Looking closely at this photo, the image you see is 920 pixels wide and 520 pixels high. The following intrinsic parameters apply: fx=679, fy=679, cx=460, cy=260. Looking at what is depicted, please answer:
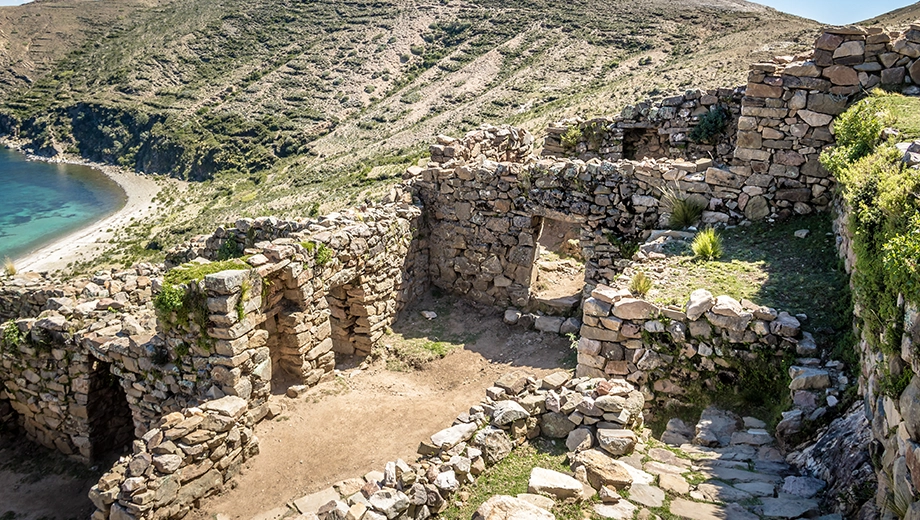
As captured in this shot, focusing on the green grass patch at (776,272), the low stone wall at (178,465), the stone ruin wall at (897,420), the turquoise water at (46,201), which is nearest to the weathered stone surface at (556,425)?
the green grass patch at (776,272)

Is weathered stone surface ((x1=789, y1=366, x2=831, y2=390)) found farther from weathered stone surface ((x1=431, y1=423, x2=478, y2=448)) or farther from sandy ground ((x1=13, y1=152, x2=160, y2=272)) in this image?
sandy ground ((x1=13, y1=152, x2=160, y2=272))

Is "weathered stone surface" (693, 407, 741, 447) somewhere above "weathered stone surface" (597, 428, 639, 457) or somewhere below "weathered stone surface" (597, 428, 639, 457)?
below

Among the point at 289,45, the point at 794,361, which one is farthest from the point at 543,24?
the point at 794,361

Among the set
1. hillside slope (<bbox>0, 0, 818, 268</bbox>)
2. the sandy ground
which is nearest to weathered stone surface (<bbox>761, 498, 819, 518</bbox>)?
hillside slope (<bbox>0, 0, 818, 268</bbox>)

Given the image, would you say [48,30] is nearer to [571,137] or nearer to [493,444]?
[571,137]

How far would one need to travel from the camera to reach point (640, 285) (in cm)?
862

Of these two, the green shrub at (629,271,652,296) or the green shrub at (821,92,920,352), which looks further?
the green shrub at (629,271,652,296)

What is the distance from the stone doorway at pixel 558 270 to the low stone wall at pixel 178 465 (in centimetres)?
598

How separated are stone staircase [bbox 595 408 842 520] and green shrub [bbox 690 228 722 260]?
305 cm

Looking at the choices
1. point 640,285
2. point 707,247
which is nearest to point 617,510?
point 640,285

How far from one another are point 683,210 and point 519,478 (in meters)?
6.36

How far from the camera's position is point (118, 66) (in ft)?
232

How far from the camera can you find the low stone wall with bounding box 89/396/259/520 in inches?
325

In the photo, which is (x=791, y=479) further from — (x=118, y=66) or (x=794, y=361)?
(x=118, y=66)
